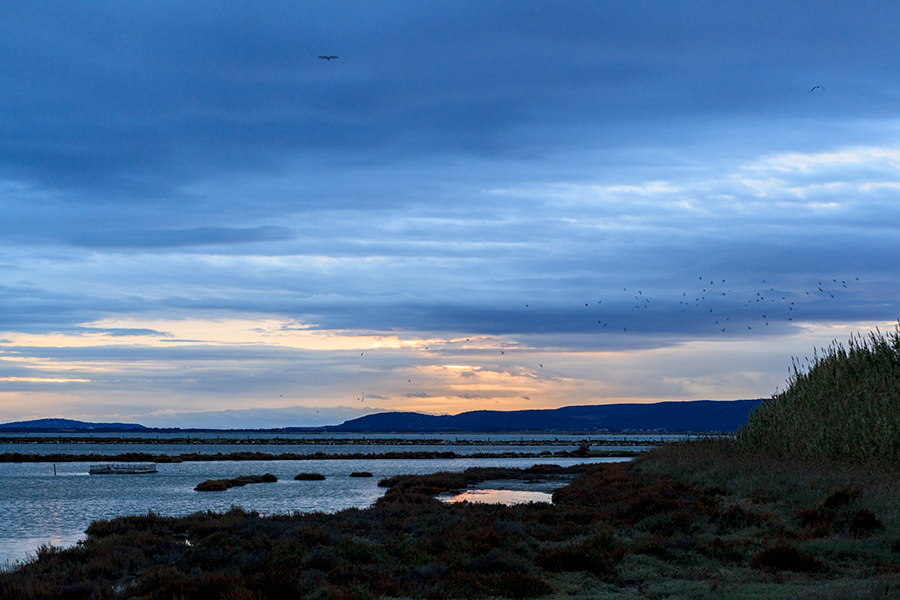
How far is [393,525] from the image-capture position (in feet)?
75.8

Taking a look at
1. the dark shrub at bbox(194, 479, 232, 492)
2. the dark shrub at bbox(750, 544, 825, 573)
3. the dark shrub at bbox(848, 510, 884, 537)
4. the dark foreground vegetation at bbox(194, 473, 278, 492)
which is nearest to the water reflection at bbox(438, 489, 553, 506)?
the dark shrub at bbox(194, 479, 232, 492)

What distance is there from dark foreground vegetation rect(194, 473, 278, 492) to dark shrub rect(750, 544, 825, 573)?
131 ft

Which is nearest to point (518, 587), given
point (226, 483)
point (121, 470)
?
point (226, 483)

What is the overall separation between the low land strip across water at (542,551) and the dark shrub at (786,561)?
3 cm

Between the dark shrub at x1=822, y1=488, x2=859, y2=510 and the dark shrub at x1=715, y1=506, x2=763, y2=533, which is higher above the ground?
the dark shrub at x1=822, y1=488, x2=859, y2=510

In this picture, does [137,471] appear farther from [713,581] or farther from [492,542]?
[713,581]

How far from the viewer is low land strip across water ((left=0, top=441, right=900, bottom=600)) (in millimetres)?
13320

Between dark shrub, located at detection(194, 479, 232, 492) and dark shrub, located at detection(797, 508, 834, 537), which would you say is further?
dark shrub, located at detection(194, 479, 232, 492)

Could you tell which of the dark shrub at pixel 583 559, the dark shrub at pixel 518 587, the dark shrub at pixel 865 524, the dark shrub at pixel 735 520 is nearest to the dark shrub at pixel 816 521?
the dark shrub at pixel 865 524

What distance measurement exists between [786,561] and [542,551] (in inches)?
201

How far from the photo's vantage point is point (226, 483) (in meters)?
50.2

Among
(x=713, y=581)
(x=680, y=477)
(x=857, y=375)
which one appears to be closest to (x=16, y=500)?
(x=680, y=477)

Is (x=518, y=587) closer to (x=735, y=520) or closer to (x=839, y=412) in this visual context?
(x=735, y=520)

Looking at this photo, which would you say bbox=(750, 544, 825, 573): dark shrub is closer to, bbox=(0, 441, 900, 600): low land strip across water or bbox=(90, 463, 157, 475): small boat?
bbox=(0, 441, 900, 600): low land strip across water
